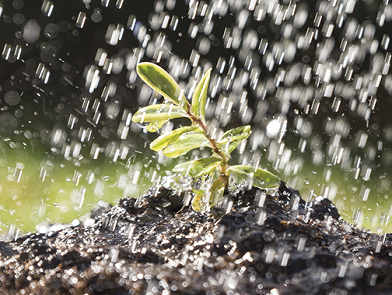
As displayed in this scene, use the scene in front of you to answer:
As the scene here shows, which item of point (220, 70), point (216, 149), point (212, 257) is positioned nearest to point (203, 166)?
point (216, 149)

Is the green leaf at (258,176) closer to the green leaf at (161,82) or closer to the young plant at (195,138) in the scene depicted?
the young plant at (195,138)

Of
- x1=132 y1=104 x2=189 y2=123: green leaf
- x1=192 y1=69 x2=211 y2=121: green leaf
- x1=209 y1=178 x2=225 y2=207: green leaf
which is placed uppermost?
x1=192 y1=69 x2=211 y2=121: green leaf

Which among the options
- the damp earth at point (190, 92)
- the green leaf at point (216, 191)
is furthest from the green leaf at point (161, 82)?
the damp earth at point (190, 92)

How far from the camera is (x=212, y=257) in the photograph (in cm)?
33

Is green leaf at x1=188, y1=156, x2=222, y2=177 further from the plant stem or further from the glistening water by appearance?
the glistening water

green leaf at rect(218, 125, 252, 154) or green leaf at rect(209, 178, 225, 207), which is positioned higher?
green leaf at rect(218, 125, 252, 154)

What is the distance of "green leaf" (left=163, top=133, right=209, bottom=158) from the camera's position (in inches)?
17.3

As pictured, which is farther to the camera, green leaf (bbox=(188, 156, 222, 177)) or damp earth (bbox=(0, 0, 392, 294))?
damp earth (bbox=(0, 0, 392, 294))

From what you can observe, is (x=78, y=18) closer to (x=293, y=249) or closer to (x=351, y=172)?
(x=351, y=172)

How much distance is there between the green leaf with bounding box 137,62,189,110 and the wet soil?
0.52 feet

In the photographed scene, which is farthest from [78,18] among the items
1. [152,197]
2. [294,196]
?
[294,196]

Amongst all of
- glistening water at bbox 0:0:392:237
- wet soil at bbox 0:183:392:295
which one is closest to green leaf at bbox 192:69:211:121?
wet soil at bbox 0:183:392:295

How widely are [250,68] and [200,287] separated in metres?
1.56

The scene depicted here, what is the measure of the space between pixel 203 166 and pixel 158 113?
96mm
